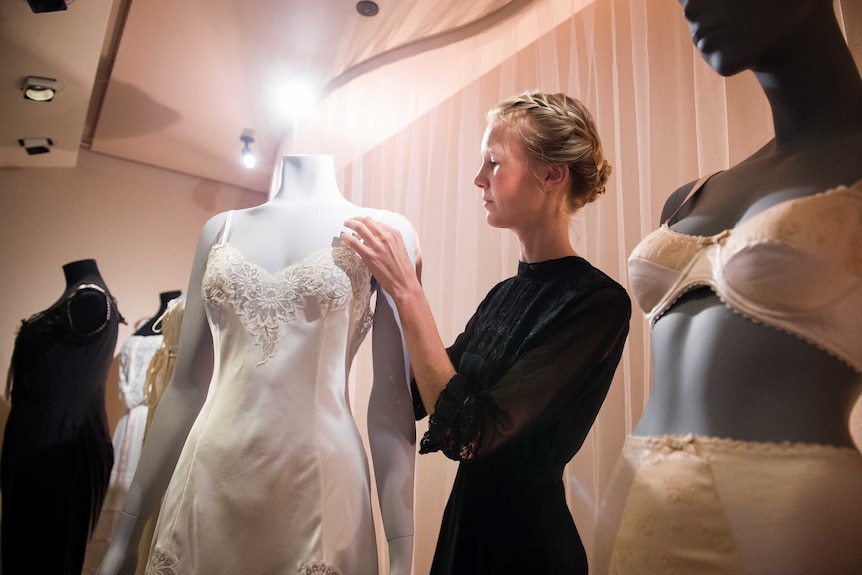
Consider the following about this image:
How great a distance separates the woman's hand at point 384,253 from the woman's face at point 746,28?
28.3 inches

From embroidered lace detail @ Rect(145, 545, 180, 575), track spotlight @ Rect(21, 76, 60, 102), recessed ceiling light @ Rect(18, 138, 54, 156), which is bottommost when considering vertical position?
embroidered lace detail @ Rect(145, 545, 180, 575)

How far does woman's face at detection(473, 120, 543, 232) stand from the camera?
1.53m

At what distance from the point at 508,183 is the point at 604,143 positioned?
865mm

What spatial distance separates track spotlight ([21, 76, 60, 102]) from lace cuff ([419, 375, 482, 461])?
3513 millimetres

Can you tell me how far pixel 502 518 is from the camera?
133cm

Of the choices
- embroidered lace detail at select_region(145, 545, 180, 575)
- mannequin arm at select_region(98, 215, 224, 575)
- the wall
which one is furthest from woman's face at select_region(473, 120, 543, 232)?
the wall

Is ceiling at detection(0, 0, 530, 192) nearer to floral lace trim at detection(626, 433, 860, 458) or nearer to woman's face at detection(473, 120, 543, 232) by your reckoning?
woman's face at detection(473, 120, 543, 232)

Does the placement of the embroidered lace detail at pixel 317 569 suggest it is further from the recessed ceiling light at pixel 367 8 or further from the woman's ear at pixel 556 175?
the recessed ceiling light at pixel 367 8

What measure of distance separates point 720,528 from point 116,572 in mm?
1139

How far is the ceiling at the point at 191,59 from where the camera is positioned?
324 cm

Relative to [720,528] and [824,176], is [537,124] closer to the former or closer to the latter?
[824,176]

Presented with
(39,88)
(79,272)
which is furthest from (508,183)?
(39,88)

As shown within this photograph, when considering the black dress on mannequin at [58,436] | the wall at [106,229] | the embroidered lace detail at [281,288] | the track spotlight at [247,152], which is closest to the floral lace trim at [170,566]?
the embroidered lace detail at [281,288]

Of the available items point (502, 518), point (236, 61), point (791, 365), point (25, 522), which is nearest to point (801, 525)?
point (791, 365)
